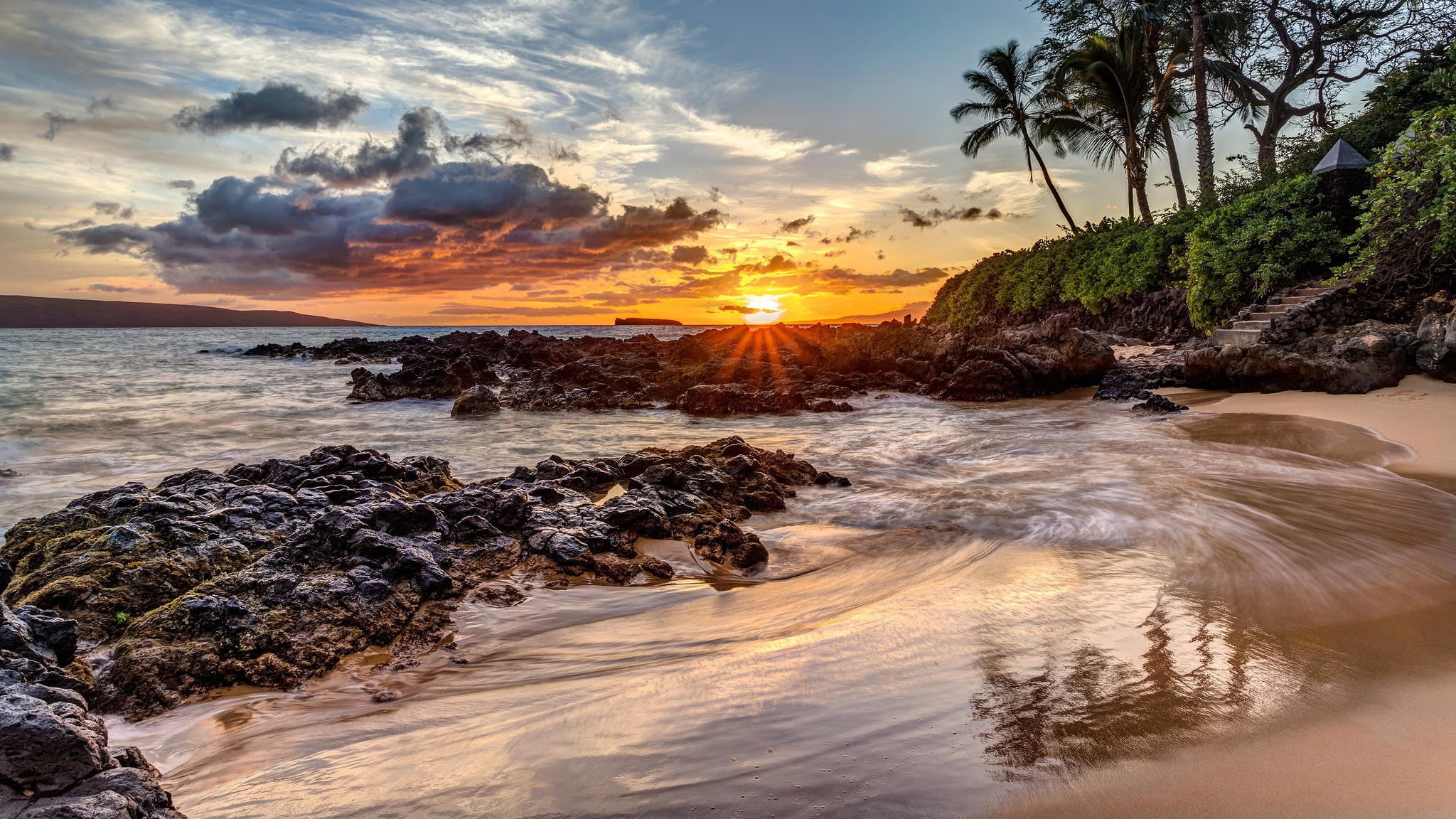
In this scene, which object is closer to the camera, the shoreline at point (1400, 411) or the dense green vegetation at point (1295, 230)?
the shoreline at point (1400, 411)

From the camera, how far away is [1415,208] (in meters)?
9.62

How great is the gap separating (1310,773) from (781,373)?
14710 millimetres

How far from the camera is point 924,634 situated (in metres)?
Answer: 3.19

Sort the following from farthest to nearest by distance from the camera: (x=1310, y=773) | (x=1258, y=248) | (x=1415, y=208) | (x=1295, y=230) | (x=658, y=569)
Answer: (x=1258, y=248) < (x=1295, y=230) < (x=1415, y=208) < (x=658, y=569) < (x=1310, y=773)

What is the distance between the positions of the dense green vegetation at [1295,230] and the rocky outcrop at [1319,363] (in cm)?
156

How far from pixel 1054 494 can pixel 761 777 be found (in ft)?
16.6

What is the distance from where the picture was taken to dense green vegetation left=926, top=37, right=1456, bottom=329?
363 inches

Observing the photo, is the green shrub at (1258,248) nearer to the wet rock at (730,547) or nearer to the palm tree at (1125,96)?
the palm tree at (1125,96)

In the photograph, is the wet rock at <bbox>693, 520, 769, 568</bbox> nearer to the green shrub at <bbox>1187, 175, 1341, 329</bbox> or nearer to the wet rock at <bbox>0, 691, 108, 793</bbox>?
the wet rock at <bbox>0, 691, 108, 793</bbox>

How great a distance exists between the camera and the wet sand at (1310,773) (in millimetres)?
1868

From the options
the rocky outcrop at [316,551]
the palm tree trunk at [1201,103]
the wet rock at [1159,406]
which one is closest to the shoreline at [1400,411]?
the wet rock at [1159,406]

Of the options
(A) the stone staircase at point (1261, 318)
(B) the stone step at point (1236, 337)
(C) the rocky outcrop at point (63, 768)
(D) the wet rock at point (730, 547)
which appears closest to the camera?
(C) the rocky outcrop at point (63, 768)

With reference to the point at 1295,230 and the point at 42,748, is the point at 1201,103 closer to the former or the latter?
the point at 1295,230

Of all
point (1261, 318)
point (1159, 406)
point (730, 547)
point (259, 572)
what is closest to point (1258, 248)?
point (1261, 318)
